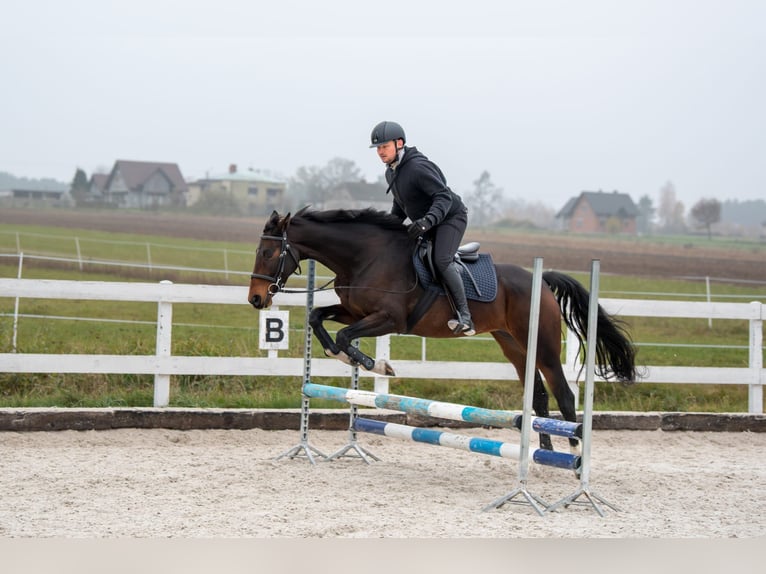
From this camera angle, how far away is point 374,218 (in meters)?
7.05

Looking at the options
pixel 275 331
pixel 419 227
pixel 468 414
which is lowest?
pixel 468 414

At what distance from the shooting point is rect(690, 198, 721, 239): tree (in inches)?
3401

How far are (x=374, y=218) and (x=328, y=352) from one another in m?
1.20

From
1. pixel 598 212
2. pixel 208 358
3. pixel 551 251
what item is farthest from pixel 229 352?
pixel 598 212

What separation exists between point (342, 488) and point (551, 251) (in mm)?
45959

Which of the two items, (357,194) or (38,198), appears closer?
(38,198)

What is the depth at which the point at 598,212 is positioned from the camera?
330 ft

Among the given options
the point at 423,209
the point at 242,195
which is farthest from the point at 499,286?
the point at 242,195

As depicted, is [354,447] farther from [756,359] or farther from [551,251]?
[551,251]

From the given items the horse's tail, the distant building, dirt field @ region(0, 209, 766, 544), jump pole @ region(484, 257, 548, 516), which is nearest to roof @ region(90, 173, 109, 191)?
the distant building

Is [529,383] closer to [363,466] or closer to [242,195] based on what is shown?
[363,466]

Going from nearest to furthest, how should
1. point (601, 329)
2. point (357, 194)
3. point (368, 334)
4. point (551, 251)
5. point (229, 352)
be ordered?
point (368, 334)
point (601, 329)
point (229, 352)
point (551, 251)
point (357, 194)

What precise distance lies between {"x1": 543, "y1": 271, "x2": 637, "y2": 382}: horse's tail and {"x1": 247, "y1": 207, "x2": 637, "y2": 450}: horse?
0.01 meters

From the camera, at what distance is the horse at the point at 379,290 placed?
6574 millimetres
